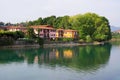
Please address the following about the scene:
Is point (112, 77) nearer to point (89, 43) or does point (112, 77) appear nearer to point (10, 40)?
point (10, 40)

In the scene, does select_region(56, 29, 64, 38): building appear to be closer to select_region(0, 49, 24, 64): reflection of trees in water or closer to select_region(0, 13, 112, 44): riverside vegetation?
select_region(0, 13, 112, 44): riverside vegetation

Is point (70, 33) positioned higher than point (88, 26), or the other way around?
point (88, 26)

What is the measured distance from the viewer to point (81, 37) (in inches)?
2392

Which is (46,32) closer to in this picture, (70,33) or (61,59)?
(70,33)

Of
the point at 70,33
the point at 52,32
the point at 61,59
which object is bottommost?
the point at 61,59

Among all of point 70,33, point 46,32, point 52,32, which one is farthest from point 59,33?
point 46,32

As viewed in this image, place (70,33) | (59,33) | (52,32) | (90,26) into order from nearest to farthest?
(90,26) < (52,32) < (70,33) < (59,33)

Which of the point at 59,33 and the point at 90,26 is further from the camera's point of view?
the point at 59,33

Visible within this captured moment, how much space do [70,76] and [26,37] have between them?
30915 millimetres

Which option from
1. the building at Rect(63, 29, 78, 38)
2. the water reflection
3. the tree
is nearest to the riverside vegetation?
the tree

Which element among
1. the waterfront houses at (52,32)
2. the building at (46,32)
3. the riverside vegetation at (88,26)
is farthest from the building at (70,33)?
the building at (46,32)

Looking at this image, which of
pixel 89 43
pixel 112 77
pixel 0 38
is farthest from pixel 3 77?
pixel 89 43

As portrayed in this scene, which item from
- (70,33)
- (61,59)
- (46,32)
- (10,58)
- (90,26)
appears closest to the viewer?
(61,59)

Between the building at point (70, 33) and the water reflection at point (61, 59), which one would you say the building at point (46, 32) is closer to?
the building at point (70, 33)
